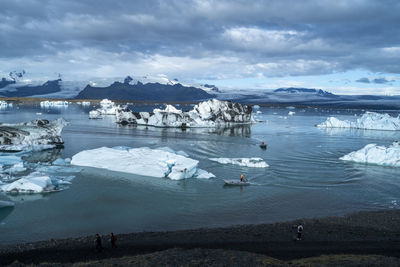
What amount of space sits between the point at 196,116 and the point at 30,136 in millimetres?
45484

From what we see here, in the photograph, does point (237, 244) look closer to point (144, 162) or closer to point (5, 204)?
point (5, 204)

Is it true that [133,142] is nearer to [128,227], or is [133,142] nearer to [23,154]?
[23,154]

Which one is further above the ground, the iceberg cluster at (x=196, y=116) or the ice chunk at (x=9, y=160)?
the iceberg cluster at (x=196, y=116)

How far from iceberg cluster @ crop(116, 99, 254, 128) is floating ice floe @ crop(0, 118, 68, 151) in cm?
3241

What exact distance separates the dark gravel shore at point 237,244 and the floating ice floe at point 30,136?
86.2ft

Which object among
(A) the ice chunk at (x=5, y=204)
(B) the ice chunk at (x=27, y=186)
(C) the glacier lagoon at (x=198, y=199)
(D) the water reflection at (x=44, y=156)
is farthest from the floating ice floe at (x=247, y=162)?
(A) the ice chunk at (x=5, y=204)

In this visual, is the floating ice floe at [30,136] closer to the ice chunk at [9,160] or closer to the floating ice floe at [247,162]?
the ice chunk at [9,160]

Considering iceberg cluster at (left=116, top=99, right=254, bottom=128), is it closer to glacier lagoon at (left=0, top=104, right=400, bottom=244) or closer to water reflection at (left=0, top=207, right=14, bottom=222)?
glacier lagoon at (left=0, top=104, right=400, bottom=244)

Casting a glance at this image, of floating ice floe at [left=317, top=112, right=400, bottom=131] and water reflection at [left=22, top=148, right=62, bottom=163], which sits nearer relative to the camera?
water reflection at [left=22, top=148, right=62, bottom=163]

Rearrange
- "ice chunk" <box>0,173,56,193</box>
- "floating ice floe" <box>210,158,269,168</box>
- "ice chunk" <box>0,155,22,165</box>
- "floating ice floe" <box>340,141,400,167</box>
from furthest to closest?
"floating ice floe" <box>340,141,400,167</box> < "floating ice floe" <box>210,158,269,168</box> < "ice chunk" <box>0,155,22,165</box> < "ice chunk" <box>0,173,56,193</box>

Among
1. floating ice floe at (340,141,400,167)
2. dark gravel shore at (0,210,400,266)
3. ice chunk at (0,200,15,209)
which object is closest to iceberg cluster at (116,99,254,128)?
floating ice floe at (340,141,400,167)

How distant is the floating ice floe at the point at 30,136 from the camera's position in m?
38.4

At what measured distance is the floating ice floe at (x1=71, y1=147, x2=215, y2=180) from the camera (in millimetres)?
29672

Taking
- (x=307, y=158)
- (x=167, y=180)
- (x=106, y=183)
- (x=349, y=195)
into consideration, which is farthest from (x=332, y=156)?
(x=106, y=183)
